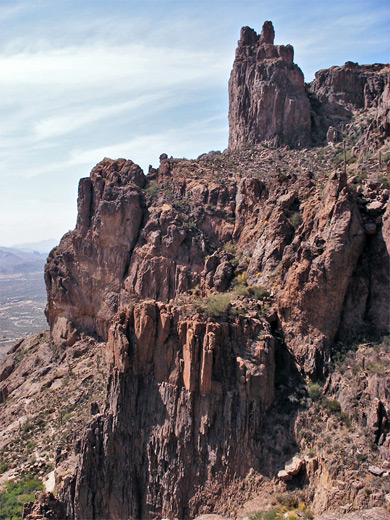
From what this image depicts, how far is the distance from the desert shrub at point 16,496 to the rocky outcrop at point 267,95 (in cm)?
5006

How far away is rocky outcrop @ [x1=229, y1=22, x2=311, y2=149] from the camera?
71.4 metres

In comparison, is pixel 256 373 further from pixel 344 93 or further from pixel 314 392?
pixel 344 93

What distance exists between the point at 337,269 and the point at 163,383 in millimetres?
13937

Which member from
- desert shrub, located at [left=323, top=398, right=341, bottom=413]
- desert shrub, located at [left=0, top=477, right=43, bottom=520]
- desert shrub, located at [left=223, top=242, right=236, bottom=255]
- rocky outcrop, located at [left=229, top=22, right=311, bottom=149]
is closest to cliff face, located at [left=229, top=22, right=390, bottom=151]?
rocky outcrop, located at [left=229, top=22, right=311, bottom=149]

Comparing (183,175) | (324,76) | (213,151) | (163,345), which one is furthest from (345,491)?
(213,151)

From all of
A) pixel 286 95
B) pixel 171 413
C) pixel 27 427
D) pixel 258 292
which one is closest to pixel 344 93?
pixel 286 95

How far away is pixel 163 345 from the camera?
36906mm

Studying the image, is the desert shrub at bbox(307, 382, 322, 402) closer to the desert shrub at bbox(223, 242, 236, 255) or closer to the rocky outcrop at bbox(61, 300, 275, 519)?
the rocky outcrop at bbox(61, 300, 275, 519)

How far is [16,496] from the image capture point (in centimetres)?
4144

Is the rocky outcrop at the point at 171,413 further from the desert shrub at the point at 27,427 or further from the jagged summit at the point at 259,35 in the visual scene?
the jagged summit at the point at 259,35

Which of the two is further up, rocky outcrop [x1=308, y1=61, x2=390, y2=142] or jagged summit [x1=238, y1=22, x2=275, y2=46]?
jagged summit [x1=238, y1=22, x2=275, y2=46]

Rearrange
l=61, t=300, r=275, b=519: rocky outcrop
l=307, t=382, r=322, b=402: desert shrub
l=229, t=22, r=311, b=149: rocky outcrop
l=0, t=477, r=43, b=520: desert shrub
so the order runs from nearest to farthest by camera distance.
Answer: l=307, t=382, r=322, b=402: desert shrub
l=61, t=300, r=275, b=519: rocky outcrop
l=0, t=477, r=43, b=520: desert shrub
l=229, t=22, r=311, b=149: rocky outcrop

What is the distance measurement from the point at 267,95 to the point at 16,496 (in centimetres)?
5583

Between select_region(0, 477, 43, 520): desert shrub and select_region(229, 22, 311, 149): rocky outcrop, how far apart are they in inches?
A: 1971
